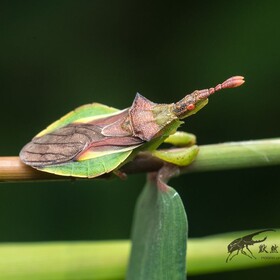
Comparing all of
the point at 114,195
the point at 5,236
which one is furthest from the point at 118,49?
the point at 5,236

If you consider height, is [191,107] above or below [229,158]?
above

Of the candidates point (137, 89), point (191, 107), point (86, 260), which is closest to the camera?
point (191, 107)

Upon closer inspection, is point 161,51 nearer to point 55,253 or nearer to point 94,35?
point 94,35

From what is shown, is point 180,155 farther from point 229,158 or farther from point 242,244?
point 242,244

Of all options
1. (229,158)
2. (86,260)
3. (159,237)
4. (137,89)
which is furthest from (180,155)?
(137,89)

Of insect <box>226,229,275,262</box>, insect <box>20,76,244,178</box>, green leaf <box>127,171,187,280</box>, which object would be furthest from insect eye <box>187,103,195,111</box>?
insect <box>226,229,275,262</box>

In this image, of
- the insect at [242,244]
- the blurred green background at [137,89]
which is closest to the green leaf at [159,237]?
the insect at [242,244]
